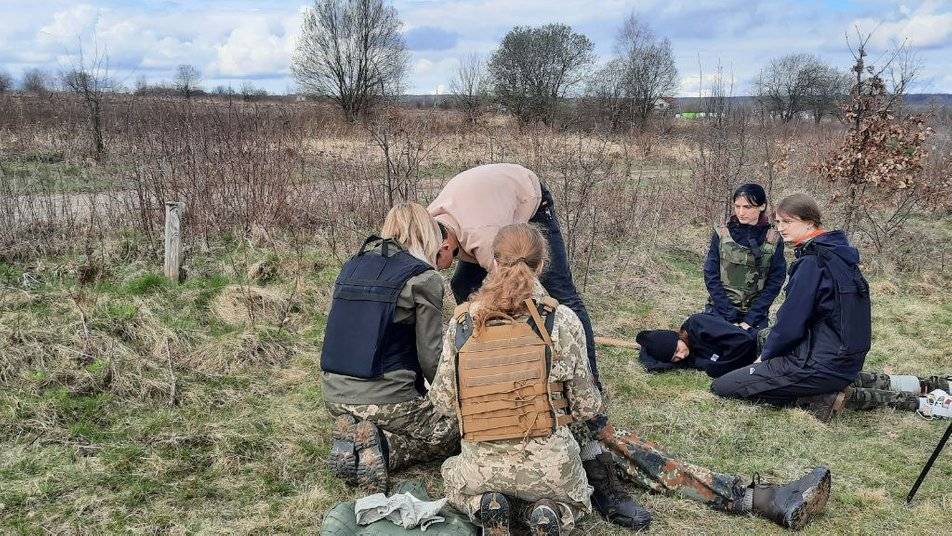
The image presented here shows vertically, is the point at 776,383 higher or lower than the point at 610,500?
higher

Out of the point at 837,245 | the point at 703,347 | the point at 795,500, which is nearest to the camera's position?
the point at 795,500

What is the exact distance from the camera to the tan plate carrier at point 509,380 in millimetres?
2338

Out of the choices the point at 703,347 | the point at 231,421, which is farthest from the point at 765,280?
the point at 231,421

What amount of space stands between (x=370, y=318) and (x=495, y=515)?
1001mm

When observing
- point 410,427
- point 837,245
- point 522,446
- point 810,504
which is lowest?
point 810,504

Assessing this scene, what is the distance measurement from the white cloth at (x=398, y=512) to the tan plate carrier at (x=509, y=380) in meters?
0.37

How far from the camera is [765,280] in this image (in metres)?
4.81

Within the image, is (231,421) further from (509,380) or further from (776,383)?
(776,383)

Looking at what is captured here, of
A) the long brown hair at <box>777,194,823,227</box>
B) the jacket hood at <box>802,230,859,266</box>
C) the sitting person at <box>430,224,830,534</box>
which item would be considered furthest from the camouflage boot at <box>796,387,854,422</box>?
the sitting person at <box>430,224,830,534</box>

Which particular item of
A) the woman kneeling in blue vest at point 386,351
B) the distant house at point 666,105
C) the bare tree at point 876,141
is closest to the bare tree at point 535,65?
the distant house at point 666,105

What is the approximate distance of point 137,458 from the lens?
128 inches

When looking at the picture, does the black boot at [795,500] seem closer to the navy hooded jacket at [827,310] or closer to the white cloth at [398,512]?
the navy hooded jacket at [827,310]

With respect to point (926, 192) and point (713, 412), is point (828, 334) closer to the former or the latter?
point (713, 412)

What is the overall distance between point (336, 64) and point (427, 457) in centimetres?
2880
